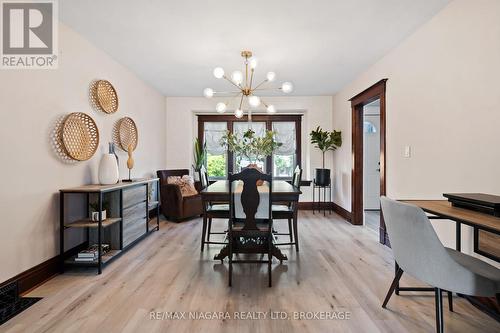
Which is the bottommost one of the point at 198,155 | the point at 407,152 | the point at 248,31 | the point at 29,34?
the point at 407,152

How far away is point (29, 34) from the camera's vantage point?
2.34m

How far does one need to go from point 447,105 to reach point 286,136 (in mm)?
3729

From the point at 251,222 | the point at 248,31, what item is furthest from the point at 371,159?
the point at 251,222

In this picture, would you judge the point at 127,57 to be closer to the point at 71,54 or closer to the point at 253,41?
the point at 71,54

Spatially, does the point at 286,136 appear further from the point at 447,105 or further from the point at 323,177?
the point at 447,105

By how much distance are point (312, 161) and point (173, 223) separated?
3.14m

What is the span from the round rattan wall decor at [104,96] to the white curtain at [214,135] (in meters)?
2.63

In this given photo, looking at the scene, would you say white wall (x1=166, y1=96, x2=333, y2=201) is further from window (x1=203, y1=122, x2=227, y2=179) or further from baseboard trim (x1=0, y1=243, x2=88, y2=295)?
baseboard trim (x1=0, y1=243, x2=88, y2=295)

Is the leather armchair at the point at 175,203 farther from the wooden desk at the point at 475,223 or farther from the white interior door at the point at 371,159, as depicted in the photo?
the white interior door at the point at 371,159

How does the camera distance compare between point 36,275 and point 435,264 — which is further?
point 36,275

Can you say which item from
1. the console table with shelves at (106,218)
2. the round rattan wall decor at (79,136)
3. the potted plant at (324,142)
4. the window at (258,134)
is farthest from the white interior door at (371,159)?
the round rattan wall decor at (79,136)

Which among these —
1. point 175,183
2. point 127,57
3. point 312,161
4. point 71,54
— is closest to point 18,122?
point 71,54

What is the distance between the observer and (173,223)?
451cm

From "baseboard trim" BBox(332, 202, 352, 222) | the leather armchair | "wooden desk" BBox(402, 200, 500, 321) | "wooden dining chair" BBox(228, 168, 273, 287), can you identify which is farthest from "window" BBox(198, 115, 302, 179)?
"wooden desk" BBox(402, 200, 500, 321)
